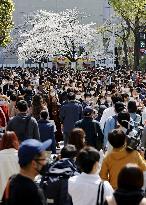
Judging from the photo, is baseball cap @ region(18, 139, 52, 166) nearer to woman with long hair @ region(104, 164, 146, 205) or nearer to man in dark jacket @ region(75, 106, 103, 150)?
woman with long hair @ region(104, 164, 146, 205)

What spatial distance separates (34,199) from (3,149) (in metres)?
2.74

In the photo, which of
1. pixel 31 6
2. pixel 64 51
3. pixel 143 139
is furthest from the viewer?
pixel 31 6

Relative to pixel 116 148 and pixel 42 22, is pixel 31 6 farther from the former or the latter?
pixel 116 148

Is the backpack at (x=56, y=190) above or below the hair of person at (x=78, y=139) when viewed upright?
below

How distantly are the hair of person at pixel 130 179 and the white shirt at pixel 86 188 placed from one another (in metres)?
0.90

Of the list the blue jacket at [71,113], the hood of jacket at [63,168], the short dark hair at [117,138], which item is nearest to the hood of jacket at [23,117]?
the short dark hair at [117,138]

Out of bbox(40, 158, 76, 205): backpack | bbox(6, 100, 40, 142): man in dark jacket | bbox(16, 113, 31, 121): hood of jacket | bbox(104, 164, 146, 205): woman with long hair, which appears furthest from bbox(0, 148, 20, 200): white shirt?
bbox(104, 164, 146, 205): woman with long hair

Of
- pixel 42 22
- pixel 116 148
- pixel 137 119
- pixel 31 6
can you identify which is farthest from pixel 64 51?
pixel 116 148

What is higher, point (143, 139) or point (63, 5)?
point (63, 5)

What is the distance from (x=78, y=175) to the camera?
6023 millimetres

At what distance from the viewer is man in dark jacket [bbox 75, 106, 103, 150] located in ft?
33.9

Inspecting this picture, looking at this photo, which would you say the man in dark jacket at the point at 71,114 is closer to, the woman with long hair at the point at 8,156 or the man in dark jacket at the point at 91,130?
the man in dark jacket at the point at 91,130

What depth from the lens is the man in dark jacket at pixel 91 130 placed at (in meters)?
10.3

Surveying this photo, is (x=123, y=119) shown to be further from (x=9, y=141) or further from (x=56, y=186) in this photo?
(x=56, y=186)
